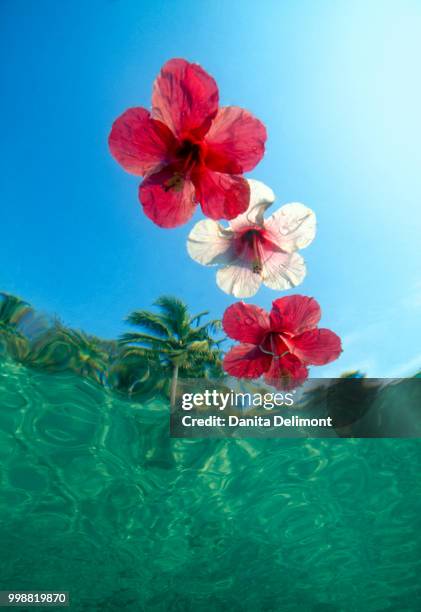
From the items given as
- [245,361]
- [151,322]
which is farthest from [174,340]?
[245,361]

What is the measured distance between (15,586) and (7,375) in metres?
14.5

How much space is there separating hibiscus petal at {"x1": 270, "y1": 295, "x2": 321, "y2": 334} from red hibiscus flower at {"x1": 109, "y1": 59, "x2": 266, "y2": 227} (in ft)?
1.09

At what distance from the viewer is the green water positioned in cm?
1072

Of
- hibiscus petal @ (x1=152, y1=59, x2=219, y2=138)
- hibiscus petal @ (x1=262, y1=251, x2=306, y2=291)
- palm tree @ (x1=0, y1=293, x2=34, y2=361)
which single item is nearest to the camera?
hibiscus petal @ (x1=152, y1=59, x2=219, y2=138)

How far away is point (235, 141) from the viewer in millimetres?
781

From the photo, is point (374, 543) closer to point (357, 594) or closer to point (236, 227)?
point (357, 594)

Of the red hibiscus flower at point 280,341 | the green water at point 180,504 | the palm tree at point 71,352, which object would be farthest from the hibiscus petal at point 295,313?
the green water at point 180,504

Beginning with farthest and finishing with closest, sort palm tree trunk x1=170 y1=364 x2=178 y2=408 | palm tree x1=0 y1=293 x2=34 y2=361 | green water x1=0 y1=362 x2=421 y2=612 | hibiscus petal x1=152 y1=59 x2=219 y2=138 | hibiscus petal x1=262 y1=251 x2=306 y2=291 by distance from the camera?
green water x1=0 y1=362 x2=421 y2=612
palm tree trunk x1=170 y1=364 x2=178 y2=408
palm tree x1=0 y1=293 x2=34 y2=361
hibiscus petal x1=262 y1=251 x2=306 y2=291
hibiscus petal x1=152 y1=59 x2=219 y2=138

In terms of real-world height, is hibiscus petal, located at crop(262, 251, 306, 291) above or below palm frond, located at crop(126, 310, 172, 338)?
below

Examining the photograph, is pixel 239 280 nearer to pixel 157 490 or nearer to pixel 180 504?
pixel 157 490

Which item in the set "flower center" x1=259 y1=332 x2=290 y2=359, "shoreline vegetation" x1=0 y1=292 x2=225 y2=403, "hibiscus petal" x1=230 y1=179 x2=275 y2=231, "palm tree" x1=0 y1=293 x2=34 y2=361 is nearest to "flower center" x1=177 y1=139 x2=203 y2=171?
"hibiscus petal" x1=230 y1=179 x2=275 y2=231

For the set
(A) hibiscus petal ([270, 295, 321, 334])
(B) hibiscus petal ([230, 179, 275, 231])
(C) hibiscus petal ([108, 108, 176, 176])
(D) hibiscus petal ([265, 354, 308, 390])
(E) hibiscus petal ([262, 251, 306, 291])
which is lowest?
(D) hibiscus petal ([265, 354, 308, 390])

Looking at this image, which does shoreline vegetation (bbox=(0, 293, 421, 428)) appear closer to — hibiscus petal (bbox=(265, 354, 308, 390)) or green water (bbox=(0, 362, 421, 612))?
green water (bbox=(0, 362, 421, 612))

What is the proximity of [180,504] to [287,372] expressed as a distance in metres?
12.6
